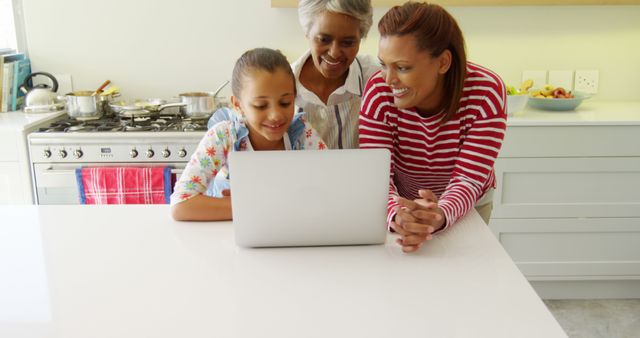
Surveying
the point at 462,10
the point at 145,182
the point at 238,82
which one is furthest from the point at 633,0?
the point at 145,182

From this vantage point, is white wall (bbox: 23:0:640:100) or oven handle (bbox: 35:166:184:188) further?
white wall (bbox: 23:0:640:100)

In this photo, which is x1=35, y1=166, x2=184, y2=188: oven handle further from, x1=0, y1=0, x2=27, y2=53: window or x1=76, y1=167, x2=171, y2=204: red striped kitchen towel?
x1=0, y1=0, x2=27, y2=53: window

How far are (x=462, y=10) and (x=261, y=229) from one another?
2207 millimetres

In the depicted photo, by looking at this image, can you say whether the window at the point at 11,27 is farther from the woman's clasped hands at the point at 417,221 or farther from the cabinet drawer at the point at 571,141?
the woman's clasped hands at the point at 417,221

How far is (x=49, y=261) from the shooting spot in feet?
3.73

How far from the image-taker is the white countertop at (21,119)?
257 cm

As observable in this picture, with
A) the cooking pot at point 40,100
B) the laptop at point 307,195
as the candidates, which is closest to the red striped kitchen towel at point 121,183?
the cooking pot at point 40,100

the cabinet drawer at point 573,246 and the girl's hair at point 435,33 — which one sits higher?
the girl's hair at point 435,33

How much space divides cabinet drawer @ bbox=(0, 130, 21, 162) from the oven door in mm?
102

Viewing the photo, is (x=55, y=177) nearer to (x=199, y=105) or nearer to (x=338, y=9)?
(x=199, y=105)

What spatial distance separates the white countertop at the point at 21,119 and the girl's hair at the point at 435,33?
193 centimetres

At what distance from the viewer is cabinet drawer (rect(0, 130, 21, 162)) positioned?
253 centimetres

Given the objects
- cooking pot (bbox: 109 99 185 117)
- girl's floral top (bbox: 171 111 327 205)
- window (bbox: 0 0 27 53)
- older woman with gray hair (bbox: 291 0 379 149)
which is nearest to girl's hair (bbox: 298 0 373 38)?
older woman with gray hair (bbox: 291 0 379 149)

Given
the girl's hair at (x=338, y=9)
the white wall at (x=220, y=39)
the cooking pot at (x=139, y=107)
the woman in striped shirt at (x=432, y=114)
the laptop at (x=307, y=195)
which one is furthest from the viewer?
the white wall at (x=220, y=39)
